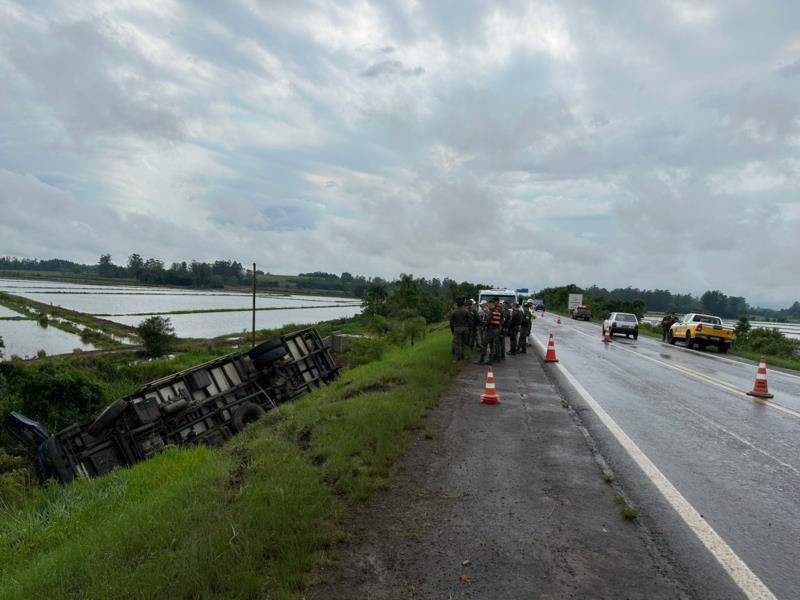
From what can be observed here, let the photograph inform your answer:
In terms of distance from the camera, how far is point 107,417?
487 inches

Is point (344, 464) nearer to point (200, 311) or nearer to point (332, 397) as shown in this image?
point (332, 397)

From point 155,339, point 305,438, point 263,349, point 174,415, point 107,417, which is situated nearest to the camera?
point 305,438

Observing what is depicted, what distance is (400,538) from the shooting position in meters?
4.41

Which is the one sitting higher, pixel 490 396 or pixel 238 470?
pixel 490 396

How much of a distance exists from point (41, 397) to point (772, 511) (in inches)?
836

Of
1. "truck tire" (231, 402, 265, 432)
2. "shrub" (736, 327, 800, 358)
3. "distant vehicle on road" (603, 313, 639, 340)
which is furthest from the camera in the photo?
"distant vehicle on road" (603, 313, 639, 340)

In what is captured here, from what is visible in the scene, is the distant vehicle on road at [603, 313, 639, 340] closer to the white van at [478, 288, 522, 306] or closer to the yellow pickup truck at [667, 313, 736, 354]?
the yellow pickup truck at [667, 313, 736, 354]

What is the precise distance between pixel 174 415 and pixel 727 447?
11520mm

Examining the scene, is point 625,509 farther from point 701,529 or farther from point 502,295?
point 502,295

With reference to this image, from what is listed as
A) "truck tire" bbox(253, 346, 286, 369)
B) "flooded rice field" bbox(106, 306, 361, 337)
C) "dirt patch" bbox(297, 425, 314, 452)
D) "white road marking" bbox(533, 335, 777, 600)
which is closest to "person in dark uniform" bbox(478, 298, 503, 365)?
"truck tire" bbox(253, 346, 286, 369)

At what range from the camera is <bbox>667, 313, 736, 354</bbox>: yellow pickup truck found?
25156mm

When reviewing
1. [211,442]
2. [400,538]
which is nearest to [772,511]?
[400,538]

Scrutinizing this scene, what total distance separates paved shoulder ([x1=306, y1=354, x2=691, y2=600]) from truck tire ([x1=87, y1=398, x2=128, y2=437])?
8.22 meters

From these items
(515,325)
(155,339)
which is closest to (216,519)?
(515,325)
